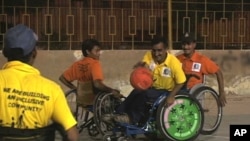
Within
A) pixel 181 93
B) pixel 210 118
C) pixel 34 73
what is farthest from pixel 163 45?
pixel 34 73

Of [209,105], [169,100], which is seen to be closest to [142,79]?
[169,100]

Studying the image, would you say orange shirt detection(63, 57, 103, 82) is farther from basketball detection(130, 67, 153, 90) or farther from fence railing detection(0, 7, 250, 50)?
fence railing detection(0, 7, 250, 50)

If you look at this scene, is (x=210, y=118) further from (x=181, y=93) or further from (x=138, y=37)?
(x=138, y=37)

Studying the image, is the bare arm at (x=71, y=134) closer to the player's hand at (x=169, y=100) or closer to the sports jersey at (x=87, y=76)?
the player's hand at (x=169, y=100)

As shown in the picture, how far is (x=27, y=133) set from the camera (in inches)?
120

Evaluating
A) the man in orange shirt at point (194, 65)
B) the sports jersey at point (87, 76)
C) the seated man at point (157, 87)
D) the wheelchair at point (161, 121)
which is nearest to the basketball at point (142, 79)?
the seated man at point (157, 87)

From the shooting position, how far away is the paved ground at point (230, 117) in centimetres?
833

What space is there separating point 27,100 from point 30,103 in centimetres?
2

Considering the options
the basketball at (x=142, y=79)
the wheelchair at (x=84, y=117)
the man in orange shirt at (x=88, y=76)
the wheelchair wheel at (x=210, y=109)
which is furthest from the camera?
the wheelchair wheel at (x=210, y=109)

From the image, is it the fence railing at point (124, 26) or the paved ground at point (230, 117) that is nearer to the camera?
the paved ground at point (230, 117)

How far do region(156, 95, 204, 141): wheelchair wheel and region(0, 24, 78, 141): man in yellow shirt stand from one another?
13.5 feet

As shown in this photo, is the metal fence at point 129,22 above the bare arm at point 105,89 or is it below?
above

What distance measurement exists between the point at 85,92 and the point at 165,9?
208 inches

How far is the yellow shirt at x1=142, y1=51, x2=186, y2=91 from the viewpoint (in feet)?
24.2
